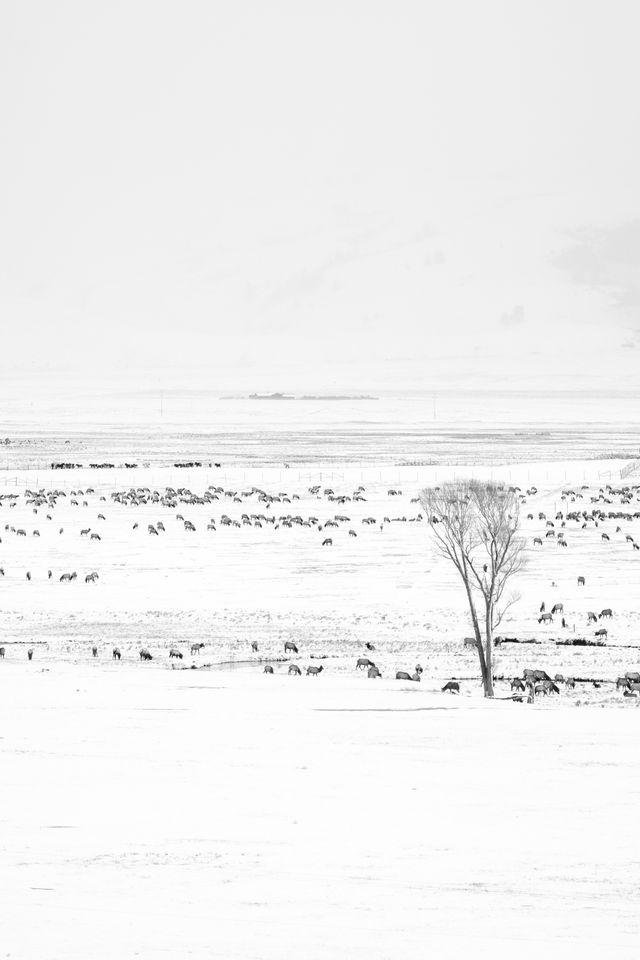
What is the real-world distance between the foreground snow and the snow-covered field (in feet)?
0.10

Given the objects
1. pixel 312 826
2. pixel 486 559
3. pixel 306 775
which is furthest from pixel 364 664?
pixel 486 559

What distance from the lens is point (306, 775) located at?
12852 millimetres

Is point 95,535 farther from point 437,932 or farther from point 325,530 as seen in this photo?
point 437,932

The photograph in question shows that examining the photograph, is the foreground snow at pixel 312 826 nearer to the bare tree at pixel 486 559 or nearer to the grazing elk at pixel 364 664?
the bare tree at pixel 486 559

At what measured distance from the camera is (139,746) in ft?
46.1

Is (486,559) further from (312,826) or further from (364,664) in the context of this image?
(312,826)

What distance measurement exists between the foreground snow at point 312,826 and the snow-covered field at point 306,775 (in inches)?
1.2

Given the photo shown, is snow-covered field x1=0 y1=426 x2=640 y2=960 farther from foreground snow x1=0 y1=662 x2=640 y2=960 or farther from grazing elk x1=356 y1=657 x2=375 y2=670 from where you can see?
grazing elk x1=356 y1=657 x2=375 y2=670

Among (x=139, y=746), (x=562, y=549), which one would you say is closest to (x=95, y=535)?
(x=562, y=549)

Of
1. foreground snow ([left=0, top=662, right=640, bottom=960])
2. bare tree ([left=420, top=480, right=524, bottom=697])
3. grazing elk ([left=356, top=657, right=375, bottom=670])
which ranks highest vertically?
bare tree ([left=420, top=480, right=524, bottom=697])

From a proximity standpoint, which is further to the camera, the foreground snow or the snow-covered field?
the snow-covered field

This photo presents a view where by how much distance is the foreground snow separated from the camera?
8172 mm

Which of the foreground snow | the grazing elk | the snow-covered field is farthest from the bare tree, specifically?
the foreground snow

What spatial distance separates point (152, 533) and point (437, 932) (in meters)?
33.4
